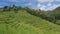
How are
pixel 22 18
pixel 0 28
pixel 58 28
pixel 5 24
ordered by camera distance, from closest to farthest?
pixel 0 28, pixel 5 24, pixel 58 28, pixel 22 18

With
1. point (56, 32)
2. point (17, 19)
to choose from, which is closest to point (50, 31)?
point (56, 32)

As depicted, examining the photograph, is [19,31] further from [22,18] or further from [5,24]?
[22,18]

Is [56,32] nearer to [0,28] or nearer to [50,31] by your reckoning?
[50,31]

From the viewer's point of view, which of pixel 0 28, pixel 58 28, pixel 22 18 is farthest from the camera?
pixel 22 18

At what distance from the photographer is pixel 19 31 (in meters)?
64.5

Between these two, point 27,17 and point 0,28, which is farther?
point 27,17

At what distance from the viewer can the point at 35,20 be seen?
277 ft

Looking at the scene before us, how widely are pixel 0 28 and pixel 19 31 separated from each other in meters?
6.65

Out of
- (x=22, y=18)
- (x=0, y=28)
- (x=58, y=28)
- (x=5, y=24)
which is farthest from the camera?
(x=22, y=18)

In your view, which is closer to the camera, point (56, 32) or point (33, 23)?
point (56, 32)

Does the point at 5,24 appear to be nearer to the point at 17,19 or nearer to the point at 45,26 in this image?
the point at 17,19

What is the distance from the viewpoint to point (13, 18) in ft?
267

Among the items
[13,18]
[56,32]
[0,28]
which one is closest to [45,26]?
[56,32]

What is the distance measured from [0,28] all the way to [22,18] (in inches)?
854
